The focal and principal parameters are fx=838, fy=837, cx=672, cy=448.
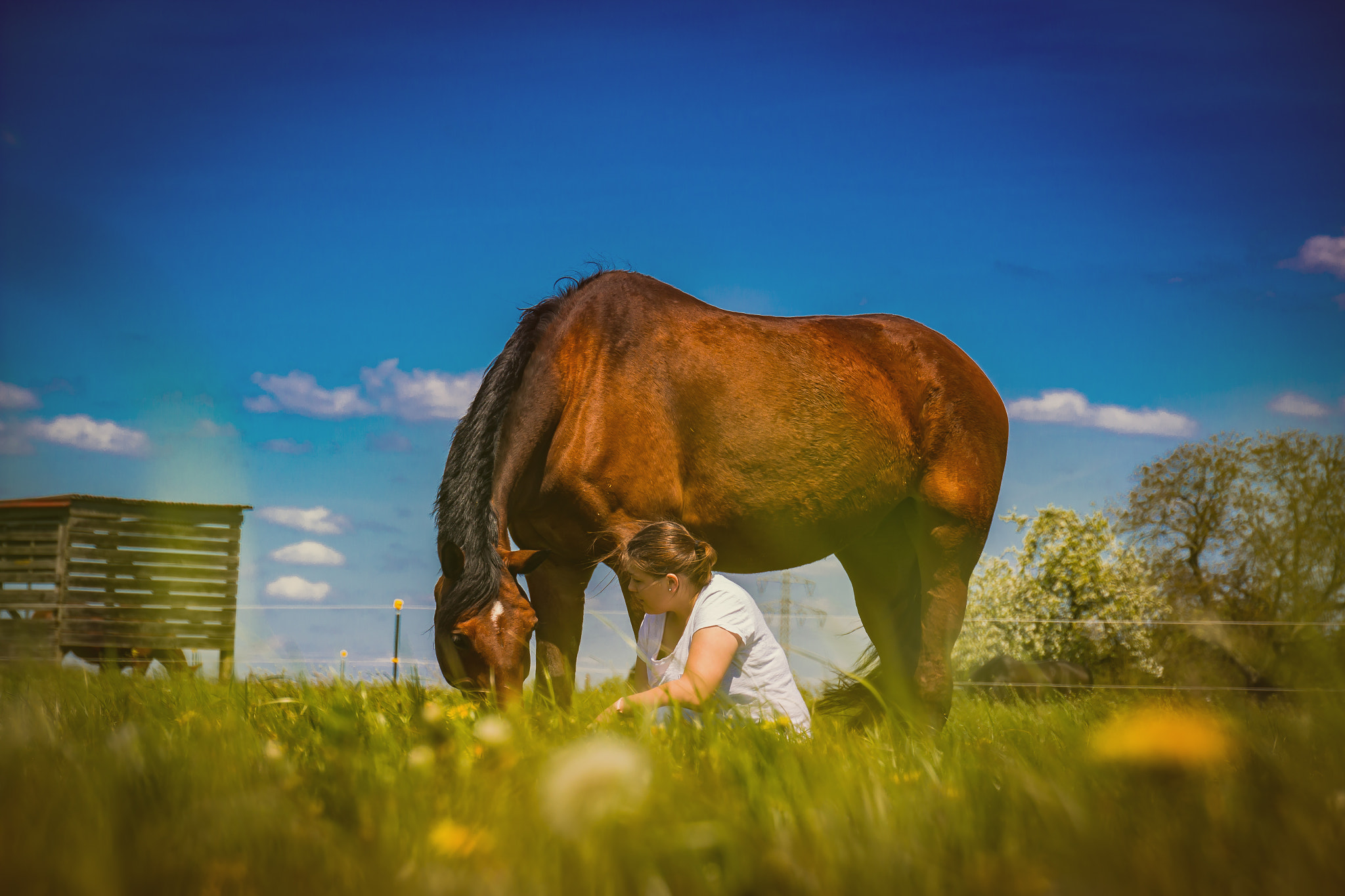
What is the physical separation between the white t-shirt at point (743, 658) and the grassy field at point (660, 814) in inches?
36.3

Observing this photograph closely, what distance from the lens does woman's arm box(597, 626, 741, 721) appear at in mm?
2824

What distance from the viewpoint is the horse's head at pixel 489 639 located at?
3463 mm

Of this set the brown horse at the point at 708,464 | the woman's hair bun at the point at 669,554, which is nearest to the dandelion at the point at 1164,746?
the woman's hair bun at the point at 669,554

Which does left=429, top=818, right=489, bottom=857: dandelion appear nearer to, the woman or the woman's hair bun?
the woman

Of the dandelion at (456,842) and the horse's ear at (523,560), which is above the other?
the horse's ear at (523,560)

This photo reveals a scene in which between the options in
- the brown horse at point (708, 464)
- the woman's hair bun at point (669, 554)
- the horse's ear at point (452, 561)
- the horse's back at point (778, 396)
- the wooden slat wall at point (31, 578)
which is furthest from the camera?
the wooden slat wall at point (31, 578)

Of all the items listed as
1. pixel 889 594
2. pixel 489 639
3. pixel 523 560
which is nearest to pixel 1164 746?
pixel 489 639

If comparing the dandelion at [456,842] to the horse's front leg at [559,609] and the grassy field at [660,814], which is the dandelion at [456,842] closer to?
the grassy field at [660,814]

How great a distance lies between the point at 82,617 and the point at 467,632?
566 inches

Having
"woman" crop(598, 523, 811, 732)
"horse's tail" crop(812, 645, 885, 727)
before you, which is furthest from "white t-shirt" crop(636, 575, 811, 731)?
"horse's tail" crop(812, 645, 885, 727)

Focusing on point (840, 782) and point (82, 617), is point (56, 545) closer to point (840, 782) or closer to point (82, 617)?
point (82, 617)

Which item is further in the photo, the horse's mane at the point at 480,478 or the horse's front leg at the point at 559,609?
the horse's front leg at the point at 559,609

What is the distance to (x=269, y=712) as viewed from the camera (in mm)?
3150

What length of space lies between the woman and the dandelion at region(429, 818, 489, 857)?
1.93 meters
